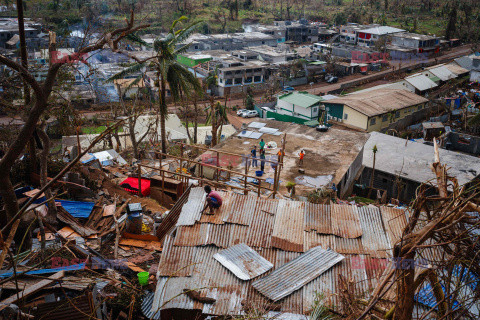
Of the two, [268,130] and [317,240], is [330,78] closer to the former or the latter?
[268,130]

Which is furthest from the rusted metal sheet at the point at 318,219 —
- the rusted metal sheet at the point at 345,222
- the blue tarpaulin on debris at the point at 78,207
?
the blue tarpaulin on debris at the point at 78,207

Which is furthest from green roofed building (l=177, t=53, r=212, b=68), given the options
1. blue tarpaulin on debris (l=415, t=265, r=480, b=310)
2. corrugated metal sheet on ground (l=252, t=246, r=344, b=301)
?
blue tarpaulin on debris (l=415, t=265, r=480, b=310)

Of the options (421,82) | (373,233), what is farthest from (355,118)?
(373,233)

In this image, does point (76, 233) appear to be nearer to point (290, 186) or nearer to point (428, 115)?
point (290, 186)

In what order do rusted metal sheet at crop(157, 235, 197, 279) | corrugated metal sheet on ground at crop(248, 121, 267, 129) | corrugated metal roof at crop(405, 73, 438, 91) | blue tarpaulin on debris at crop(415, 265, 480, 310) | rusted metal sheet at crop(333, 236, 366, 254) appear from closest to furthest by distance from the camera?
1. blue tarpaulin on debris at crop(415, 265, 480, 310)
2. rusted metal sheet at crop(157, 235, 197, 279)
3. rusted metal sheet at crop(333, 236, 366, 254)
4. corrugated metal sheet on ground at crop(248, 121, 267, 129)
5. corrugated metal roof at crop(405, 73, 438, 91)

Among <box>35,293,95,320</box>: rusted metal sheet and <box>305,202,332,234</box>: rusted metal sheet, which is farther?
<box>305,202,332,234</box>: rusted metal sheet

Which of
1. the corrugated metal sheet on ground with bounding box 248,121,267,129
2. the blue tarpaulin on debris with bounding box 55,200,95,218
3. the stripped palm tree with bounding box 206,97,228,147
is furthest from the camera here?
the stripped palm tree with bounding box 206,97,228,147

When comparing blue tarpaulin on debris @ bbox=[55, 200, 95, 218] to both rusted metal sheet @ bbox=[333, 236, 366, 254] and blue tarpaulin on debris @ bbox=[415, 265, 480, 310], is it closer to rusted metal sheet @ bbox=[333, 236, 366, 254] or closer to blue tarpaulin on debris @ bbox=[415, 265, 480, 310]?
rusted metal sheet @ bbox=[333, 236, 366, 254]
